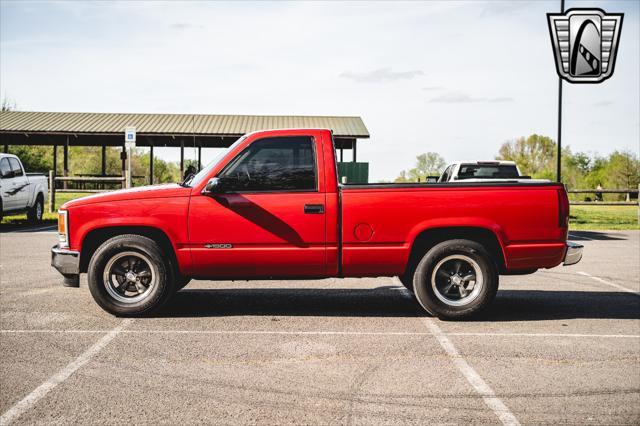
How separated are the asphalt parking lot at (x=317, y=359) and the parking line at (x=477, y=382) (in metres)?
0.02

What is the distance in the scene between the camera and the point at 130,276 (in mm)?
7016

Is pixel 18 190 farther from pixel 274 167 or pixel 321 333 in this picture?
pixel 321 333

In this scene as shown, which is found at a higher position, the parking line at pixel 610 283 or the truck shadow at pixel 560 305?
the parking line at pixel 610 283

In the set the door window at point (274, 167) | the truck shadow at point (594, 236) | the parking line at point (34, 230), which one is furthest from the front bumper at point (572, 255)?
the parking line at point (34, 230)

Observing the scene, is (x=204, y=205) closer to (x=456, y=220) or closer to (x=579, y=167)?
(x=456, y=220)

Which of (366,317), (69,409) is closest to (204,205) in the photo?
(366,317)

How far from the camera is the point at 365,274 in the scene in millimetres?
7043

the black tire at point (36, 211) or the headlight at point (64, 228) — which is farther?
the black tire at point (36, 211)

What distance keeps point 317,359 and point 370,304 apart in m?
2.57

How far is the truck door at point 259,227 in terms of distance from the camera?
6824mm

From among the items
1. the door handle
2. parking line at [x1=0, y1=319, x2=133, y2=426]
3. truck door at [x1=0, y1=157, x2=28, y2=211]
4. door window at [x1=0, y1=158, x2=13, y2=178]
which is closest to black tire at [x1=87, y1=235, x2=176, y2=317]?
parking line at [x1=0, y1=319, x2=133, y2=426]

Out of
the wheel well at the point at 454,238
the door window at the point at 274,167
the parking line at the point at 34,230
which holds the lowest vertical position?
the parking line at the point at 34,230

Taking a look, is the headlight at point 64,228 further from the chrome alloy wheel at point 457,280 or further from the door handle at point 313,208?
the chrome alloy wheel at point 457,280

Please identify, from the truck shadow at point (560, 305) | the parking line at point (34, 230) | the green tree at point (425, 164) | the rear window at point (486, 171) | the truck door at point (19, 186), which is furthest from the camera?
the green tree at point (425, 164)
